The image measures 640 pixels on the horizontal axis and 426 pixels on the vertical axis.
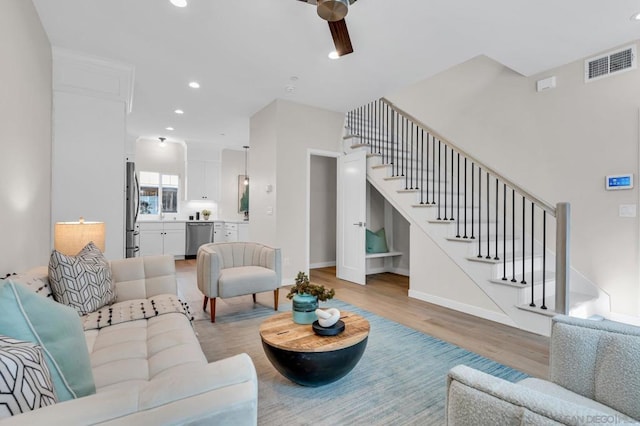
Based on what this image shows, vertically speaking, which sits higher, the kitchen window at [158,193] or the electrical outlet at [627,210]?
the kitchen window at [158,193]

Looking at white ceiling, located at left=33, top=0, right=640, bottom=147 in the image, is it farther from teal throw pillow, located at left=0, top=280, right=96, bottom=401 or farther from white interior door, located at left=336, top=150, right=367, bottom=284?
teal throw pillow, located at left=0, top=280, right=96, bottom=401

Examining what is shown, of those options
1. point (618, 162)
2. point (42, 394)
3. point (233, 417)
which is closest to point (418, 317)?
point (618, 162)

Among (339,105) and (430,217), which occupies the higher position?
(339,105)

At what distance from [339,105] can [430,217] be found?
2433mm

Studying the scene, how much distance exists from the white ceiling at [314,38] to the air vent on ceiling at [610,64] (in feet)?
0.36

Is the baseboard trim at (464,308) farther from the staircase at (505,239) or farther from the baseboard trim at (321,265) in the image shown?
the baseboard trim at (321,265)

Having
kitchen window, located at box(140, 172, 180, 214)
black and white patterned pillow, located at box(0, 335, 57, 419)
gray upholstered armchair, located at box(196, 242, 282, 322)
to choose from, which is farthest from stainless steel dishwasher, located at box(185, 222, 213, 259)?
black and white patterned pillow, located at box(0, 335, 57, 419)

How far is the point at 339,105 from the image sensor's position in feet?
16.8

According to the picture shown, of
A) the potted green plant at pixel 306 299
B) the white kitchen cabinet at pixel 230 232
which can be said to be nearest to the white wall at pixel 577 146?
the potted green plant at pixel 306 299

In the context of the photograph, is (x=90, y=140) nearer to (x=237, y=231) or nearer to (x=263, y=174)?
(x=263, y=174)

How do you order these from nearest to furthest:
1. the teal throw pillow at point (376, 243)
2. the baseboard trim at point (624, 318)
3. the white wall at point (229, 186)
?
1. the baseboard trim at point (624, 318)
2. the teal throw pillow at point (376, 243)
3. the white wall at point (229, 186)

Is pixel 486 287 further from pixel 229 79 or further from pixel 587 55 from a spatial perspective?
pixel 229 79

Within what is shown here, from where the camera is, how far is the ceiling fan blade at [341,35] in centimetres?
248

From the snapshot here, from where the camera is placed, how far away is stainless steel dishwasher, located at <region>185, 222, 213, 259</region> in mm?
7488
